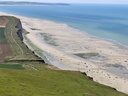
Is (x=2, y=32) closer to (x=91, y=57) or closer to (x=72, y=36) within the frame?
(x=72, y=36)

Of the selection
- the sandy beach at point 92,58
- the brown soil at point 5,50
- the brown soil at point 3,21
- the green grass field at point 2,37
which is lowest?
the sandy beach at point 92,58

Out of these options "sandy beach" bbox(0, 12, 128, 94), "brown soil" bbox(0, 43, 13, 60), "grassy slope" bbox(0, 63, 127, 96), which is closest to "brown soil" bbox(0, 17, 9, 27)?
"sandy beach" bbox(0, 12, 128, 94)

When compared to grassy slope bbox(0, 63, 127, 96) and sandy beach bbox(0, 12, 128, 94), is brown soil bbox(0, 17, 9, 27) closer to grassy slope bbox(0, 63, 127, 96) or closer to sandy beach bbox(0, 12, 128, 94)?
sandy beach bbox(0, 12, 128, 94)

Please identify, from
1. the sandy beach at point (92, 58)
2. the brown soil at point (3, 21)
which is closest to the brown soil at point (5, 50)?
the sandy beach at point (92, 58)

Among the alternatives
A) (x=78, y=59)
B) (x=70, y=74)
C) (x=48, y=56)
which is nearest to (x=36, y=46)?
(x=48, y=56)

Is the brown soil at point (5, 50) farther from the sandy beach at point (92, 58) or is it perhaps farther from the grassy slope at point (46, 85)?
the grassy slope at point (46, 85)

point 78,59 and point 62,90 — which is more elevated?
point 62,90
